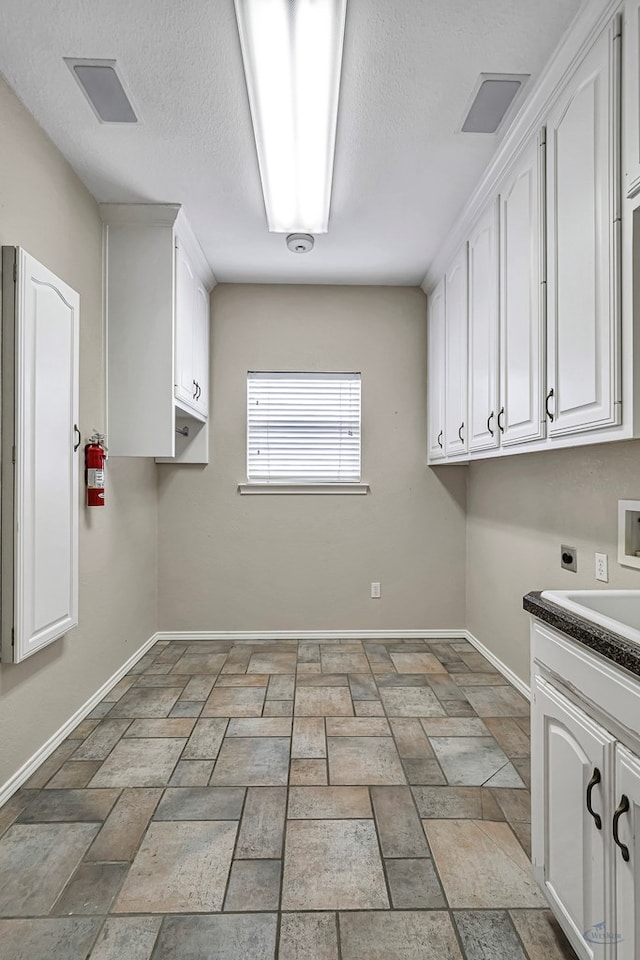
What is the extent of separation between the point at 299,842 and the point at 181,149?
2.86 metres

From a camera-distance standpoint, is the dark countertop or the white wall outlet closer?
the dark countertop

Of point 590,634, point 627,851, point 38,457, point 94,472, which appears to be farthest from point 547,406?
point 94,472

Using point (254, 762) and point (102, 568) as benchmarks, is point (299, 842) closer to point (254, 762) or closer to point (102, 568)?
point (254, 762)

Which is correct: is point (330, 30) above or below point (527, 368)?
above

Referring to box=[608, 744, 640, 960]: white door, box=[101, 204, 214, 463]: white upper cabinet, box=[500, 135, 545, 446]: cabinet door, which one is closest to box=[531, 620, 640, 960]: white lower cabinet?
box=[608, 744, 640, 960]: white door

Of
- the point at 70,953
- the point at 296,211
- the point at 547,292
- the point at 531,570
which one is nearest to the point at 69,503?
the point at 70,953

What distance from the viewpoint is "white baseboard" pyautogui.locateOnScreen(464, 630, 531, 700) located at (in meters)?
3.07

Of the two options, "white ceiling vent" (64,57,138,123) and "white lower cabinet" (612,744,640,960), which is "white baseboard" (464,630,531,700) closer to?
"white lower cabinet" (612,744,640,960)

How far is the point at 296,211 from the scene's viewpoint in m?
3.03

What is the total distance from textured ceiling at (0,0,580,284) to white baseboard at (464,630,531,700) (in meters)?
2.69

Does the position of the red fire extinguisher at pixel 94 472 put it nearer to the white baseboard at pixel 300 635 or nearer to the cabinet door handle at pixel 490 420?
the white baseboard at pixel 300 635

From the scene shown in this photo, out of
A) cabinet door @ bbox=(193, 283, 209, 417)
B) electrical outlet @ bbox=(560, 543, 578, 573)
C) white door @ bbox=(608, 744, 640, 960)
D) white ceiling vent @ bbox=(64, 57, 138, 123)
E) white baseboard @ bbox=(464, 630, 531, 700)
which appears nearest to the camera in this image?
white door @ bbox=(608, 744, 640, 960)

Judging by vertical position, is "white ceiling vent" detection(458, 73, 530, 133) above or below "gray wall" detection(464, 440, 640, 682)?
above

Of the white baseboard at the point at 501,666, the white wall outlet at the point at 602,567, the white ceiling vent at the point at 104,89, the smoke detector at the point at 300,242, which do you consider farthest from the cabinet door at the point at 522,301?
the white ceiling vent at the point at 104,89
